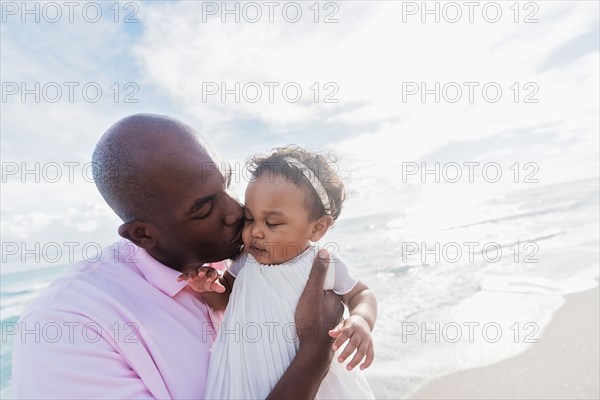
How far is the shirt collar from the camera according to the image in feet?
7.05

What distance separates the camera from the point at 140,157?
2.28m

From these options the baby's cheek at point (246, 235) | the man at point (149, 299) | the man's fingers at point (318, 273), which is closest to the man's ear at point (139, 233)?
the man at point (149, 299)

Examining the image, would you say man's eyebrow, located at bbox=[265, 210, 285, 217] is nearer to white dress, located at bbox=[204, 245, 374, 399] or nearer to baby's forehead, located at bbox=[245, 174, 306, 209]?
baby's forehead, located at bbox=[245, 174, 306, 209]

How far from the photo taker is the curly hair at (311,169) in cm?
274

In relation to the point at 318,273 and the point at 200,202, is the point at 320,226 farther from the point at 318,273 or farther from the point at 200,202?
the point at 200,202

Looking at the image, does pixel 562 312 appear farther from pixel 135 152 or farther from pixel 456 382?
pixel 135 152

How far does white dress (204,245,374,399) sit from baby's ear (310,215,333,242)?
294 millimetres

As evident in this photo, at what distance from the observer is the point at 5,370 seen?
9703 millimetres

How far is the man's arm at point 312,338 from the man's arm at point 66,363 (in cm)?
55

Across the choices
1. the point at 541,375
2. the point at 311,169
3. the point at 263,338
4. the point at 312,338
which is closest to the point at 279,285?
the point at 263,338

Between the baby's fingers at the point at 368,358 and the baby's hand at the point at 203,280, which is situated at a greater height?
the baby's hand at the point at 203,280

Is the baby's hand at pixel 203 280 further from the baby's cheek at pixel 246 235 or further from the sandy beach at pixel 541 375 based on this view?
the sandy beach at pixel 541 375

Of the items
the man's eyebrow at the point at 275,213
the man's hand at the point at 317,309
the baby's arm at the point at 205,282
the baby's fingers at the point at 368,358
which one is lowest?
the baby's fingers at the point at 368,358

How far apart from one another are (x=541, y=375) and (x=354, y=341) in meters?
4.18
